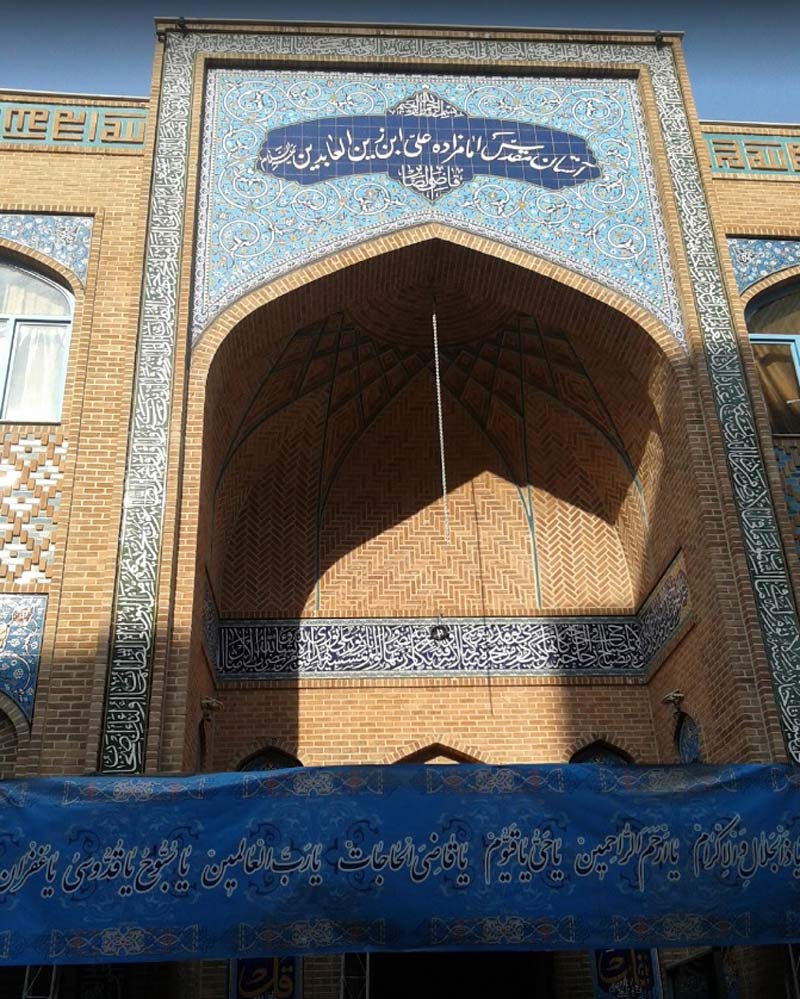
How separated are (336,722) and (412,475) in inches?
85.7

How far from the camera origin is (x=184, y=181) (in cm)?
734

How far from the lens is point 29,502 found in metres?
6.29

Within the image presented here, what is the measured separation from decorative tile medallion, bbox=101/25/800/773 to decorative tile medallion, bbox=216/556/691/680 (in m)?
1.75

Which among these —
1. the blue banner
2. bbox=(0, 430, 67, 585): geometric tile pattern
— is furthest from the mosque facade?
the blue banner

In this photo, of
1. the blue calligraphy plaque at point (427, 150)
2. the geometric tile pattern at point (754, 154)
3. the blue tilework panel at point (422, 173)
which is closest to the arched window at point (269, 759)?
the blue tilework panel at point (422, 173)

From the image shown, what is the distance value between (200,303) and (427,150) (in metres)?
2.02

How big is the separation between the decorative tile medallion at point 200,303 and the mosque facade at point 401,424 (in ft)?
0.07

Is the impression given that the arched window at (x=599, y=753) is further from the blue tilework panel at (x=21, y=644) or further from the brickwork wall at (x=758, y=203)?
the blue tilework panel at (x=21, y=644)

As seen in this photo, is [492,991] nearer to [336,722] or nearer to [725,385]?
[336,722]

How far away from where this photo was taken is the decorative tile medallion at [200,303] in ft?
19.1

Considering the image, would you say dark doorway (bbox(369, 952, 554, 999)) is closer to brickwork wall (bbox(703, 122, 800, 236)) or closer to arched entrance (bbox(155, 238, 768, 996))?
arched entrance (bbox(155, 238, 768, 996))

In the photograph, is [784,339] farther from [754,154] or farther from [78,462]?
[78,462]

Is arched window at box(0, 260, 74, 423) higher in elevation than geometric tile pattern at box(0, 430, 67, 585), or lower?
higher

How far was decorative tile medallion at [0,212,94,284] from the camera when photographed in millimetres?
7066
